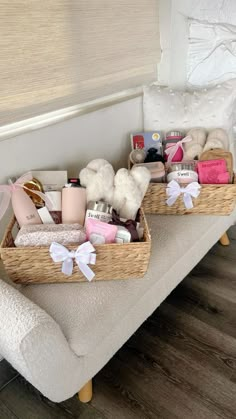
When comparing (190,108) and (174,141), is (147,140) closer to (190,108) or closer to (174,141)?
(174,141)

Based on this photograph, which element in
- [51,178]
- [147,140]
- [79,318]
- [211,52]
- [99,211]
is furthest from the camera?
[211,52]

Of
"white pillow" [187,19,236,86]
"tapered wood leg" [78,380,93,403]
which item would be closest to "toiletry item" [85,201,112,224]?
"tapered wood leg" [78,380,93,403]

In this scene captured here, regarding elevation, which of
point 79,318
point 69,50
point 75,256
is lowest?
point 79,318

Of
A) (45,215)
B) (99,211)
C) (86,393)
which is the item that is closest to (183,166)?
(99,211)

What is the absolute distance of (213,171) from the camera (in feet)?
4.10

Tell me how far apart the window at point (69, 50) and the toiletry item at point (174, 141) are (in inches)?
12.2

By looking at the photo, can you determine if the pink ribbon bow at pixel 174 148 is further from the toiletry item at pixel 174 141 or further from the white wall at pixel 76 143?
the white wall at pixel 76 143

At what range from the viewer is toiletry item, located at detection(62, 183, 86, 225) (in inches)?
41.4

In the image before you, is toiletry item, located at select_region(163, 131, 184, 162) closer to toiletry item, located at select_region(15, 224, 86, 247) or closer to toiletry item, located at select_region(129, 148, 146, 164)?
toiletry item, located at select_region(129, 148, 146, 164)

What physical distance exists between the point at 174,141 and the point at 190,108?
18 centimetres

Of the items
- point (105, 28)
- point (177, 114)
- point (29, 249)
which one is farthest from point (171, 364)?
point (105, 28)

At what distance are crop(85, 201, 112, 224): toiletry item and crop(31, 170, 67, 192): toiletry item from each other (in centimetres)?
20

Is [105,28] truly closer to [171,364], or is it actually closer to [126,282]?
[126,282]

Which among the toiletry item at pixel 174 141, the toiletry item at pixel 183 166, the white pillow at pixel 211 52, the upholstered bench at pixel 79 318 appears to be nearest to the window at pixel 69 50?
the white pillow at pixel 211 52
